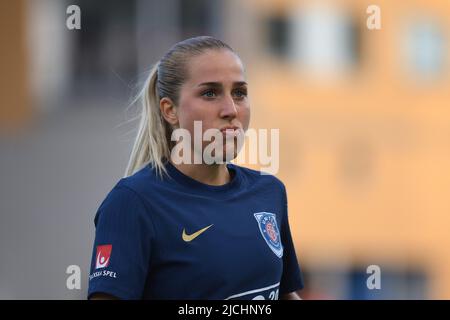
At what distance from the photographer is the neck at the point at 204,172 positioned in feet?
11.7

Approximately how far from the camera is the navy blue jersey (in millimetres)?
3311

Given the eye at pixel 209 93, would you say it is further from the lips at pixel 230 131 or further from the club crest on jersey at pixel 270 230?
the club crest on jersey at pixel 270 230

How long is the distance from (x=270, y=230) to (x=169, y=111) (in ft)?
1.80

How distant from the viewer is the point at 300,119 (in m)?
16.0

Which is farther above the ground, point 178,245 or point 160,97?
point 160,97

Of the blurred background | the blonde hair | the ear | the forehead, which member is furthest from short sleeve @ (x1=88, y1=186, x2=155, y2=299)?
the blurred background

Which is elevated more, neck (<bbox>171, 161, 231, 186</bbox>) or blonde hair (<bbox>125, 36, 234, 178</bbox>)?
blonde hair (<bbox>125, 36, 234, 178</bbox>)

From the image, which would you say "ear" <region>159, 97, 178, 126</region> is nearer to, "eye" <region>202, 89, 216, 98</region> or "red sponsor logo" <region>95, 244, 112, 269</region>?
"eye" <region>202, 89, 216, 98</region>

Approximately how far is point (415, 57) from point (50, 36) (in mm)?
5846

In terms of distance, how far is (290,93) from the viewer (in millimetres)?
15938

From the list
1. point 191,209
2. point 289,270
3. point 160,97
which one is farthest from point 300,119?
point 191,209

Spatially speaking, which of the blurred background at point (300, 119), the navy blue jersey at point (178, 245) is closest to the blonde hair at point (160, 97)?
the navy blue jersey at point (178, 245)

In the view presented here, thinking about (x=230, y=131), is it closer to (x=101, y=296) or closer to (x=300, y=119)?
(x=101, y=296)

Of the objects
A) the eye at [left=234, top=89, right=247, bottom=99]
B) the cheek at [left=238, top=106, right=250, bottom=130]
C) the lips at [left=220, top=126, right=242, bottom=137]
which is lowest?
the lips at [left=220, top=126, right=242, bottom=137]
